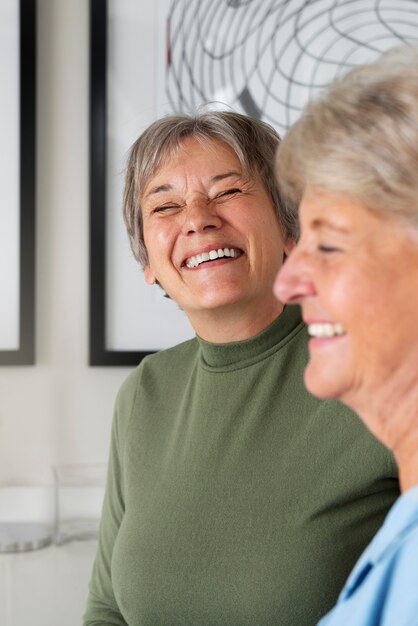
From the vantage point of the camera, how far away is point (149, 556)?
140 centimetres

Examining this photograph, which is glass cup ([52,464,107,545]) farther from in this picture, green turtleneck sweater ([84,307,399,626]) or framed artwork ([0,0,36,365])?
green turtleneck sweater ([84,307,399,626])

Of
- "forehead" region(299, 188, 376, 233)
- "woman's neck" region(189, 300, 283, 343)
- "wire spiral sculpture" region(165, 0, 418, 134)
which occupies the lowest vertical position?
"woman's neck" region(189, 300, 283, 343)

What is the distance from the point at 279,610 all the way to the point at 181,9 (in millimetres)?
1480

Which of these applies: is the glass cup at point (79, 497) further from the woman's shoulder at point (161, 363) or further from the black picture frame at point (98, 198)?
the woman's shoulder at point (161, 363)

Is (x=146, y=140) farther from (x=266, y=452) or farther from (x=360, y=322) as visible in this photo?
(x=360, y=322)

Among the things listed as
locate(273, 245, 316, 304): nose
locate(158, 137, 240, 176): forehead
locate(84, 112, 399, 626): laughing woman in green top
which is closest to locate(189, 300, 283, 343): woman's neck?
locate(84, 112, 399, 626): laughing woman in green top

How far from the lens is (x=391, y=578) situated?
2.58 feet

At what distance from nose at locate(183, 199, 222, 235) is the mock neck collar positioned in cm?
18

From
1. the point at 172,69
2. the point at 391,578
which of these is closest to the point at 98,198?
the point at 172,69

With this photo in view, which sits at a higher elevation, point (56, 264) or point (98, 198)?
point (98, 198)

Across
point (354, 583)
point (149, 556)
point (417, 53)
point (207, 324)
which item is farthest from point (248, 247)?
point (354, 583)

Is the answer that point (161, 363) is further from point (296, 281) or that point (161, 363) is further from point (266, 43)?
point (266, 43)

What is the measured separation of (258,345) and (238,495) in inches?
10.1

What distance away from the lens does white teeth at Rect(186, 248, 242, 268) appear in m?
1.47
